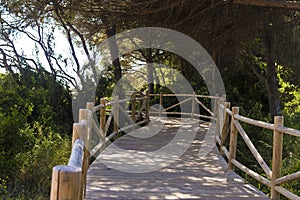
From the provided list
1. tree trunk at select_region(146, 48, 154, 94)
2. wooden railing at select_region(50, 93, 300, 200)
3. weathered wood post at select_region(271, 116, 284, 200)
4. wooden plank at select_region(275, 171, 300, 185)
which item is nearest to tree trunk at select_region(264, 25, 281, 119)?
wooden railing at select_region(50, 93, 300, 200)

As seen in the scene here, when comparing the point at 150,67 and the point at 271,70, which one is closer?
the point at 271,70

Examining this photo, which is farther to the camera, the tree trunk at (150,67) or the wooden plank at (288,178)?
the tree trunk at (150,67)

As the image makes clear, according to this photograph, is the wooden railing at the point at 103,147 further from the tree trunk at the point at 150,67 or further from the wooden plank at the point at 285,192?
the tree trunk at the point at 150,67

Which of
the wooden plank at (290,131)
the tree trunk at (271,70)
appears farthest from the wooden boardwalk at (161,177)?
the tree trunk at (271,70)

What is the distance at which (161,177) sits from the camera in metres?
4.90

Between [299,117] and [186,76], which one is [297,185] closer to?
[299,117]

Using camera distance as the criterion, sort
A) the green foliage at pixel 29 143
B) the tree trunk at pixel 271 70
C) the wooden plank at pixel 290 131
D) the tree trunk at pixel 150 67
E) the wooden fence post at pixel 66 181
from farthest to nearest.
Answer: the tree trunk at pixel 150 67, the tree trunk at pixel 271 70, the green foliage at pixel 29 143, the wooden plank at pixel 290 131, the wooden fence post at pixel 66 181

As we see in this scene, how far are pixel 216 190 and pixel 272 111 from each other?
8.03m

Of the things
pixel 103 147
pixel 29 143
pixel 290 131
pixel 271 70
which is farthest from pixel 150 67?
pixel 290 131

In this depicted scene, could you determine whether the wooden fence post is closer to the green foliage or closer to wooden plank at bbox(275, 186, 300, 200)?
wooden plank at bbox(275, 186, 300, 200)

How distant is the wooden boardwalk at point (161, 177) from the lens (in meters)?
4.14

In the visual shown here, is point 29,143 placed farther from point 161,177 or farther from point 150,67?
point 150,67

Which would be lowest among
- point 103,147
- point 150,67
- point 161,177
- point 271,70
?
point 161,177

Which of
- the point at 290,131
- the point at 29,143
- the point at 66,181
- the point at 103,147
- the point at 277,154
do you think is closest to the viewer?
the point at 66,181
